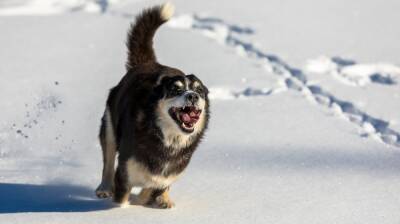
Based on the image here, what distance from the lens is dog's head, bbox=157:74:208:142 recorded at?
196 inches

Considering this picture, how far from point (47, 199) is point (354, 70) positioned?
4562mm

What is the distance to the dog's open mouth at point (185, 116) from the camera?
198 inches

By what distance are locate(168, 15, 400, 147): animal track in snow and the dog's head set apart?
259cm

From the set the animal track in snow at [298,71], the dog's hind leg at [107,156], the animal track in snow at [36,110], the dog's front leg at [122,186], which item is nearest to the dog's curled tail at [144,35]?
the dog's hind leg at [107,156]

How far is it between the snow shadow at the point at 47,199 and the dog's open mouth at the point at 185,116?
78cm

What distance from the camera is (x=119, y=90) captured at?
587 centimetres

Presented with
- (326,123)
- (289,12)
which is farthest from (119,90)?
(289,12)

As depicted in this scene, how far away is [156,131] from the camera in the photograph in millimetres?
5137

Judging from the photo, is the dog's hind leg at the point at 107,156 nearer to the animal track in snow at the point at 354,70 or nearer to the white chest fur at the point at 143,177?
the white chest fur at the point at 143,177

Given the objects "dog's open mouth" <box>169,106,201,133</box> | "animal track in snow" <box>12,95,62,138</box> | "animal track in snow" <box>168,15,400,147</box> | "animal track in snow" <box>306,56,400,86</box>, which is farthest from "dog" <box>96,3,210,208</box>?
"animal track in snow" <box>306,56,400,86</box>

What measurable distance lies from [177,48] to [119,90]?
12.0 ft

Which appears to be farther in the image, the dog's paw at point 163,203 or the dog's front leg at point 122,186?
the dog's paw at point 163,203

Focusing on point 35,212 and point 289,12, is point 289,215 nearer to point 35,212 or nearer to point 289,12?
point 35,212

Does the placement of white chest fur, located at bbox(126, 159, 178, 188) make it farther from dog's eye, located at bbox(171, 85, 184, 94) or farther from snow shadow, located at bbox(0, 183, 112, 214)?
dog's eye, located at bbox(171, 85, 184, 94)
